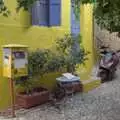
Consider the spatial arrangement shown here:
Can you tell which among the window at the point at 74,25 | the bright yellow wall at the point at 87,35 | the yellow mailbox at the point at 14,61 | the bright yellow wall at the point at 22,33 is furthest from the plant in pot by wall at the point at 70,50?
the yellow mailbox at the point at 14,61

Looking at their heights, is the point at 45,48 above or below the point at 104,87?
above

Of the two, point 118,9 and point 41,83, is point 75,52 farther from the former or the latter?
point 118,9

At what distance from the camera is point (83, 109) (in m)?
8.85

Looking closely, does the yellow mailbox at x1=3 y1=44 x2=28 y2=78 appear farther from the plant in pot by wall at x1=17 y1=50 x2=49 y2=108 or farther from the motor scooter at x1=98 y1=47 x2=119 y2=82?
the motor scooter at x1=98 y1=47 x2=119 y2=82

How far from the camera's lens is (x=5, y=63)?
8305mm

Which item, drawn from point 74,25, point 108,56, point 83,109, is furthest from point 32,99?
point 108,56

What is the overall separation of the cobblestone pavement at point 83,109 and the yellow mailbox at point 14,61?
92 centimetres

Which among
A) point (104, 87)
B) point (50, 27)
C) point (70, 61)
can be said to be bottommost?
point (104, 87)

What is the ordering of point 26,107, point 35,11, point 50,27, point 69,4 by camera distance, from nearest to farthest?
point 26,107 → point 35,11 → point 50,27 → point 69,4

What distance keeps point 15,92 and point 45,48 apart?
5.17ft

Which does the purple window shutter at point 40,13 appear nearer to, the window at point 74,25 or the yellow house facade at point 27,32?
the yellow house facade at point 27,32

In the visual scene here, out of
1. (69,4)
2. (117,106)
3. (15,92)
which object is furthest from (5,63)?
Answer: (69,4)

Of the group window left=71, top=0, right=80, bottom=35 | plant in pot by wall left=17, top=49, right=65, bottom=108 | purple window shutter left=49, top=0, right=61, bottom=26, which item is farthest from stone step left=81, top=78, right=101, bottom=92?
purple window shutter left=49, top=0, right=61, bottom=26

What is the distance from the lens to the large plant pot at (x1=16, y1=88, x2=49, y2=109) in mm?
8922
